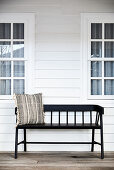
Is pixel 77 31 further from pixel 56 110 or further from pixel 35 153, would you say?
pixel 35 153

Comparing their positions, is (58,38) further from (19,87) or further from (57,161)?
(57,161)

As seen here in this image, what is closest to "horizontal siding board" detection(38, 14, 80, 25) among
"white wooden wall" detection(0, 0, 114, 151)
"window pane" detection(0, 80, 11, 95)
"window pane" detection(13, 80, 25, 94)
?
"white wooden wall" detection(0, 0, 114, 151)

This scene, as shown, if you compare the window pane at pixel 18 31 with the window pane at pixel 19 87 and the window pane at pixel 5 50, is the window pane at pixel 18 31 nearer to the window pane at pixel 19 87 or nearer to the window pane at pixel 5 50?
the window pane at pixel 5 50

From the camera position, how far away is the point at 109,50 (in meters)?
6.13

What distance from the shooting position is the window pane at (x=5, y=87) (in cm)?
611

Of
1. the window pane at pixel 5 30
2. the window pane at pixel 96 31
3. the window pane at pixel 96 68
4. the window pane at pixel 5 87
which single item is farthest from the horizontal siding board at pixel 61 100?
the window pane at pixel 5 30

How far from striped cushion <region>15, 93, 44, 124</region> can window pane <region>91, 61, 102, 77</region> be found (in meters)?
1.06

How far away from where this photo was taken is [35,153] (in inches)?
230

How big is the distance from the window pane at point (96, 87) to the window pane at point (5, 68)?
1454mm

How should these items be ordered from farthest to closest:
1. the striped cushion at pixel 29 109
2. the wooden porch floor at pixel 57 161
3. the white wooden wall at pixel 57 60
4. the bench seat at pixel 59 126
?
1. the white wooden wall at pixel 57 60
2. the striped cushion at pixel 29 109
3. the bench seat at pixel 59 126
4. the wooden porch floor at pixel 57 161

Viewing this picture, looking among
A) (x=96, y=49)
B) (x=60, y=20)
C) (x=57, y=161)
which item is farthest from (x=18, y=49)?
(x=57, y=161)

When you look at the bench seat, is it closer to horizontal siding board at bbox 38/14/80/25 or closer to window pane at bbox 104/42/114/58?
window pane at bbox 104/42/114/58

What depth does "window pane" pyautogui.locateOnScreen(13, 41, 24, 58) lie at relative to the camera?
611 centimetres

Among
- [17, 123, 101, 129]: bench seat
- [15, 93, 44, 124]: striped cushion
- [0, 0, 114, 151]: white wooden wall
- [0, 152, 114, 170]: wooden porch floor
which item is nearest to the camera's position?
[0, 152, 114, 170]: wooden porch floor
